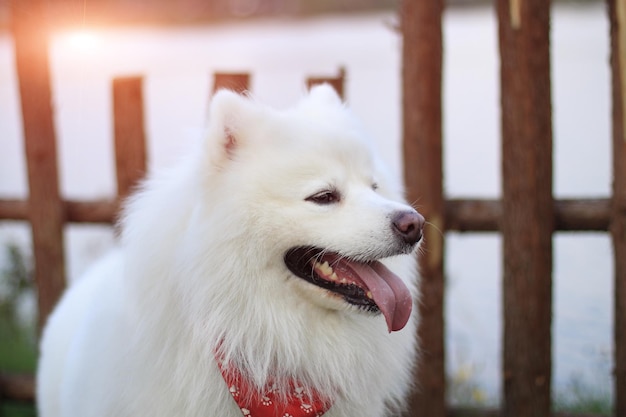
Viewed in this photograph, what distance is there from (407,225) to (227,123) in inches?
27.5

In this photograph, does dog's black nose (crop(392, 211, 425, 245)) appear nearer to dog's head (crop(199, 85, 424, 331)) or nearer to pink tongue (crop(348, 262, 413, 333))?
dog's head (crop(199, 85, 424, 331))

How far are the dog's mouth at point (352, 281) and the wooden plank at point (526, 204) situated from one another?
1117 millimetres

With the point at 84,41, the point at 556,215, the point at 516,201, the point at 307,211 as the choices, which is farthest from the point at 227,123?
the point at 84,41

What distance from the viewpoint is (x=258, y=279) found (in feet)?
7.23

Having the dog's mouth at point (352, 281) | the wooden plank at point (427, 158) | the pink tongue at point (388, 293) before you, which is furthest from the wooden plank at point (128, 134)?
the pink tongue at point (388, 293)

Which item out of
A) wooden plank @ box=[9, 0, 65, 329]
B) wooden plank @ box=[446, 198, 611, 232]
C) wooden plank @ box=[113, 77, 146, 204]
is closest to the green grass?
wooden plank @ box=[9, 0, 65, 329]

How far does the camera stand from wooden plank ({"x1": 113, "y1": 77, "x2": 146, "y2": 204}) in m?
3.69

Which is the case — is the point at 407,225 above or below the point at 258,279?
above

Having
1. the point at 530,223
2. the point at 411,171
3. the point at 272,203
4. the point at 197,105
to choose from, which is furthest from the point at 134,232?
the point at 197,105

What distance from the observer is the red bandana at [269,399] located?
224 cm

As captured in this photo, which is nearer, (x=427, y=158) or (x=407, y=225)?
(x=407, y=225)

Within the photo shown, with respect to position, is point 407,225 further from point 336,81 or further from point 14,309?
point 14,309

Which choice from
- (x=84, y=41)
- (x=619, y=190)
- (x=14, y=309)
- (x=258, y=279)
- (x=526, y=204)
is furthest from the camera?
(x=84, y=41)

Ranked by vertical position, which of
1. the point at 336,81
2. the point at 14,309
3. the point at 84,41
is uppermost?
the point at 84,41
